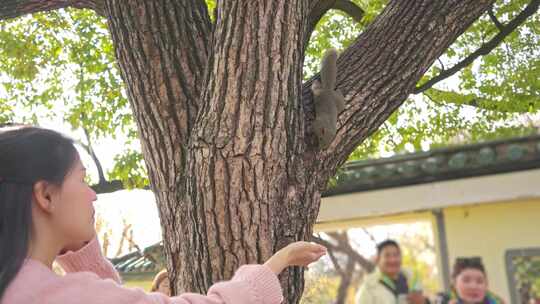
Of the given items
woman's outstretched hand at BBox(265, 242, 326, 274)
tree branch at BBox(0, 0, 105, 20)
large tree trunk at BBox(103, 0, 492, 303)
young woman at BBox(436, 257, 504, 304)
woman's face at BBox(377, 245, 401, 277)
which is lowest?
young woman at BBox(436, 257, 504, 304)

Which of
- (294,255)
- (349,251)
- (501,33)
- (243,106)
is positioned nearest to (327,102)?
(243,106)

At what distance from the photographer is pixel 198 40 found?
265 centimetres

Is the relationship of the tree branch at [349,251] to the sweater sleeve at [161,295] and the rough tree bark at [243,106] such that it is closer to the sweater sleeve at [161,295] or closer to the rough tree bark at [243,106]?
the rough tree bark at [243,106]

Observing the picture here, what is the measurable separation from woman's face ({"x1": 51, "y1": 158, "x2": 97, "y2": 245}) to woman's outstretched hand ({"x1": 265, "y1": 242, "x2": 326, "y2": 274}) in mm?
468

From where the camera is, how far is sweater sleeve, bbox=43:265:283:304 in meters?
1.37

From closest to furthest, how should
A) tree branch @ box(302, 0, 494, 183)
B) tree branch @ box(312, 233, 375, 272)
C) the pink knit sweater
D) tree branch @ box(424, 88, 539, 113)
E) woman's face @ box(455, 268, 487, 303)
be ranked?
the pink knit sweater, tree branch @ box(302, 0, 494, 183), woman's face @ box(455, 268, 487, 303), tree branch @ box(424, 88, 539, 113), tree branch @ box(312, 233, 375, 272)

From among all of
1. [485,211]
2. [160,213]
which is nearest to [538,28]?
[485,211]

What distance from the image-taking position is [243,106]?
2195mm

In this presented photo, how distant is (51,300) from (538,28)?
455cm

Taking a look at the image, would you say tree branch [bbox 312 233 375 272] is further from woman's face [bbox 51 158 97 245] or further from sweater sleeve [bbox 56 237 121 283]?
woman's face [bbox 51 158 97 245]

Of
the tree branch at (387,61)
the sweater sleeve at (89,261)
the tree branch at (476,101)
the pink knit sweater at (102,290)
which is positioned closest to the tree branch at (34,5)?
the tree branch at (387,61)

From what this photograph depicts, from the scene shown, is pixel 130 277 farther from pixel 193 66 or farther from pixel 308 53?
pixel 193 66

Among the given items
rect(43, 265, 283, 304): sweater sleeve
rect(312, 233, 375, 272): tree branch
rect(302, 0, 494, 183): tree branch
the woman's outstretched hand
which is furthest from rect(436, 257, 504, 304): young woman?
rect(43, 265, 283, 304): sweater sleeve

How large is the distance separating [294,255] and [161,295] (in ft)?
1.28
